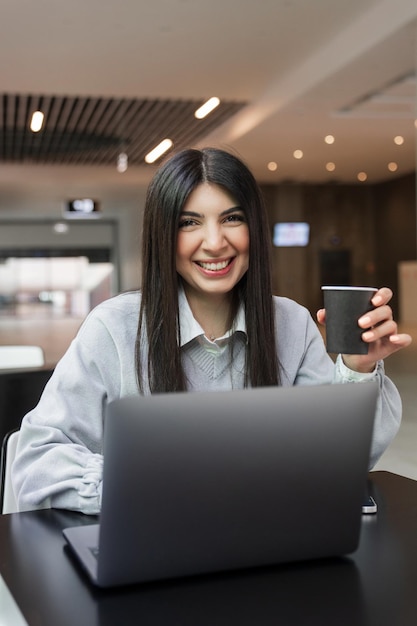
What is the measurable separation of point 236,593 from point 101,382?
612 millimetres

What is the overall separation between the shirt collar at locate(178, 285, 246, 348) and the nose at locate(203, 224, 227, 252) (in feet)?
0.45

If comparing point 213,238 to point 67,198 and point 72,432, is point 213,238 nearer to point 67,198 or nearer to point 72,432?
point 72,432

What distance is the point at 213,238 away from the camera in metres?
1.40

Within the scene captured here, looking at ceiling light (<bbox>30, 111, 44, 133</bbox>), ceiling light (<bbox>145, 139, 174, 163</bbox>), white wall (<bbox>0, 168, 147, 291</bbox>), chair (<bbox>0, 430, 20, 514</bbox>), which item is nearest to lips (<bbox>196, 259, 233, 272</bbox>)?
chair (<bbox>0, 430, 20, 514</bbox>)

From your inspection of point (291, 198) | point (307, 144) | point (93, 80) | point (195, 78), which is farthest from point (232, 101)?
point (291, 198)

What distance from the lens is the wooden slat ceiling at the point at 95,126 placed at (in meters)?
10.0

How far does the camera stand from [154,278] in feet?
4.67

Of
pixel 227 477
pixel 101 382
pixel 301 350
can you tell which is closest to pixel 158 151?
pixel 301 350

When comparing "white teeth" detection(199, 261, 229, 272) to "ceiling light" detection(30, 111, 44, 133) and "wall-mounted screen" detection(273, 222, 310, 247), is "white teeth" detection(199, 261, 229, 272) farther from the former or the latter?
"wall-mounted screen" detection(273, 222, 310, 247)

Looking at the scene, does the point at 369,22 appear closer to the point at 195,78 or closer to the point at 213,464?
the point at 195,78

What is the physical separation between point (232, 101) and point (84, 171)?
608 centimetres

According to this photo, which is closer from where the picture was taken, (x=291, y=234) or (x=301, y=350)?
(x=301, y=350)

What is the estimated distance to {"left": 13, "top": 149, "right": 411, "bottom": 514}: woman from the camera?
1351 mm

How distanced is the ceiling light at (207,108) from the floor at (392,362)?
12.7 ft
